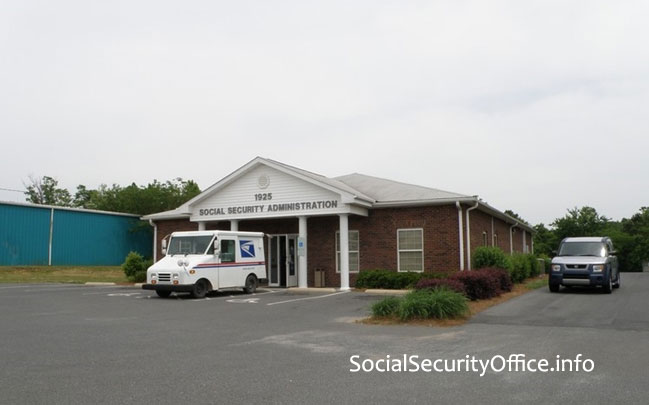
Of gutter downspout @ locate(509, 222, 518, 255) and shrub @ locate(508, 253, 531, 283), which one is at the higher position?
gutter downspout @ locate(509, 222, 518, 255)

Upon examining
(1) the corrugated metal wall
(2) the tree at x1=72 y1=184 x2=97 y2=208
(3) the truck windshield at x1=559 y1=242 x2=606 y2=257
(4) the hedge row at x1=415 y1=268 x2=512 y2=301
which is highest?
(2) the tree at x1=72 y1=184 x2=97 y2=208

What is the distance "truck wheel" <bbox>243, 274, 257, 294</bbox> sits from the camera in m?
19.8

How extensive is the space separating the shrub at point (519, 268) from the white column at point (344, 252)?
5991 mm

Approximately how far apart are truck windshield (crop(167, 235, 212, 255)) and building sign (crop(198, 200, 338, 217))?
14.5 feet

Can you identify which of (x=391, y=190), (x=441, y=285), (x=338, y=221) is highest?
(x=391, y=190)

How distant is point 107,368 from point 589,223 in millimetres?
62723

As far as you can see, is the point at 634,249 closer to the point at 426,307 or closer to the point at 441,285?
the point at 441,285

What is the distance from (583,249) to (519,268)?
3.62 metres

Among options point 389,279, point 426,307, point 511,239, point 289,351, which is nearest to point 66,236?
point 389,279

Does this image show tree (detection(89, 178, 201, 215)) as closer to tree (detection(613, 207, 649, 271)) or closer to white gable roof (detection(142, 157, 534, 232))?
white gable roof (detection(142, 157, 534, 232))

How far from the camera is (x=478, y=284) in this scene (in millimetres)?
15797

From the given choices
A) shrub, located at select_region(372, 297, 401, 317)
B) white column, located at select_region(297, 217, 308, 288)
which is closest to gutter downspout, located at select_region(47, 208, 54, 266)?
white column, located at select_region(297, 217, 308, 288)

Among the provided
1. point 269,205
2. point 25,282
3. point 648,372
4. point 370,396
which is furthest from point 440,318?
point 25,282

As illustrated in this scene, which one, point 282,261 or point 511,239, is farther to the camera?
point 511,239
